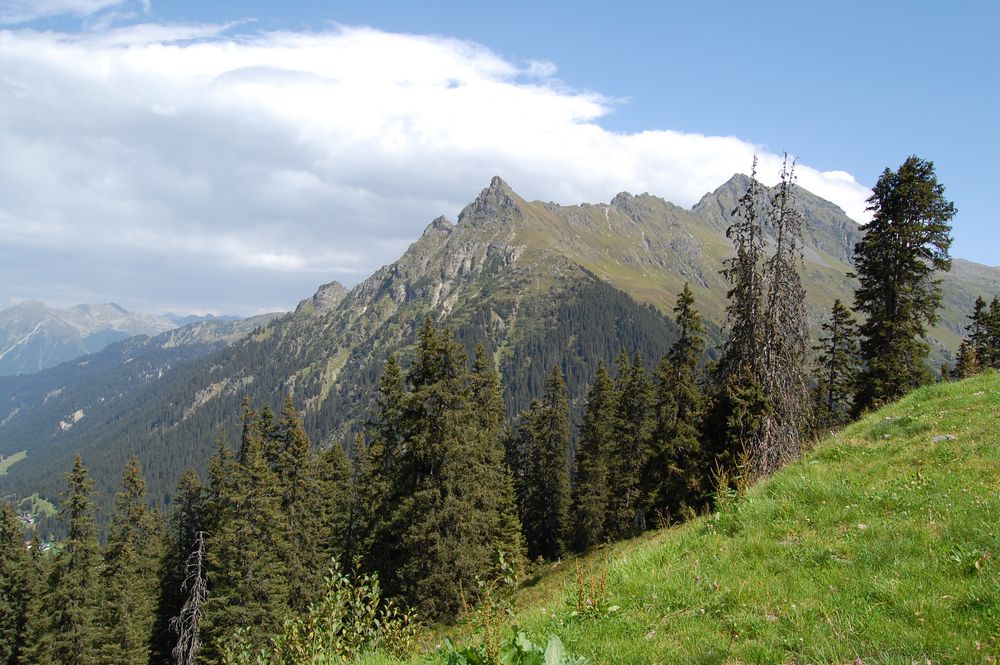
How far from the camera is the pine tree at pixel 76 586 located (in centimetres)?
3180

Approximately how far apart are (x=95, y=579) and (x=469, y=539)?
24380mm

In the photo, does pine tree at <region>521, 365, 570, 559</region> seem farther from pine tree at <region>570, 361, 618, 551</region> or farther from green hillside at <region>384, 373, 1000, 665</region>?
green hillside at <region>384, 373, 1000, 665</region>

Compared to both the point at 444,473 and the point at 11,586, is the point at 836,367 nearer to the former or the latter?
the point at 444,473

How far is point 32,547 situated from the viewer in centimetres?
3738

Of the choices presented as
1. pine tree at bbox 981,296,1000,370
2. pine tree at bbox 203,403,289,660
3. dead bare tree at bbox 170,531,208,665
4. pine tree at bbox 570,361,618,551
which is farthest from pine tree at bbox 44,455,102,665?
pine tree at bbox 981,296,1000,370

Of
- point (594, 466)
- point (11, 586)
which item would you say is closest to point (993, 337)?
point (594, 466)

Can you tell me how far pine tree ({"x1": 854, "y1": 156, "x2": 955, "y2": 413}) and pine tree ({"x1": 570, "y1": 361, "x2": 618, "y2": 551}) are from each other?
67.1 feet

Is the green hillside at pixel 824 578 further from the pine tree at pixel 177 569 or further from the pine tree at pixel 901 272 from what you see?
the pine tree at pixel 177 569

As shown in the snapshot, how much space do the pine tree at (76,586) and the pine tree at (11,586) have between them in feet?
18.9

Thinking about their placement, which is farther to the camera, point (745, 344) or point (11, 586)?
point (11, 586)

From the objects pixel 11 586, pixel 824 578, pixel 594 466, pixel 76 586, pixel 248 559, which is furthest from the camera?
pixel 594 466

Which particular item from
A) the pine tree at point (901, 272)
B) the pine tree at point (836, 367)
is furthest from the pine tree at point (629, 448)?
the pine tree at point (901, 272)

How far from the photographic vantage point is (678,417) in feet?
111

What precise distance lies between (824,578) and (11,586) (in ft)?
167
